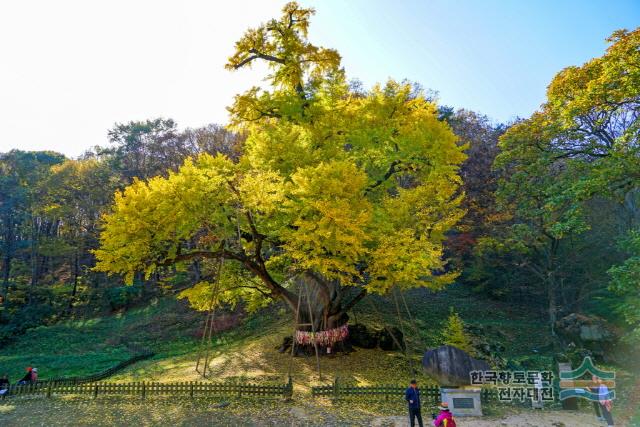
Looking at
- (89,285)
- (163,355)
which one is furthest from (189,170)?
(89,285)

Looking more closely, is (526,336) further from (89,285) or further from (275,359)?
(89,285)

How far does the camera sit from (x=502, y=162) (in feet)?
63.8

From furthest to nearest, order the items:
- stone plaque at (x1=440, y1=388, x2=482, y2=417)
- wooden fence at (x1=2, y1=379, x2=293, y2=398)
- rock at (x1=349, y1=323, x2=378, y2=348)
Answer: rock at (x1=349, y1=323, x2=378, y2=348)
wooden fence at (x1=2, y1=379, x2=293, y2=398)
stone plaque at (x1=440, y1=388, x2=482, y2=417)

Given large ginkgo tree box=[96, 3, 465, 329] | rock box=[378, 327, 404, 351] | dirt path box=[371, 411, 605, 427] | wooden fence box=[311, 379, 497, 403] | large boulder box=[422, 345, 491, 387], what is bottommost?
dirt path box=[371, 411, 605, 427]

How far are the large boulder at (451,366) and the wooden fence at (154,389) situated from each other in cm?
470

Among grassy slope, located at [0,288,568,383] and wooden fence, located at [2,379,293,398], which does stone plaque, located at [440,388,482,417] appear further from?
wooden fence, located at [2,379,293,398]

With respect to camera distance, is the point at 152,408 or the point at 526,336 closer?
the point at 152,408

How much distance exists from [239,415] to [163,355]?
561 inches

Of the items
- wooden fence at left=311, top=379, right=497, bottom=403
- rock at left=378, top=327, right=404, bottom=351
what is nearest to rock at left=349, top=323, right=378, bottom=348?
rock at left=378, top=327, right=404, bottom=351

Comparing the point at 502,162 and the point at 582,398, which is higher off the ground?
the point at 502,162

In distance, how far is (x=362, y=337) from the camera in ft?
64.1

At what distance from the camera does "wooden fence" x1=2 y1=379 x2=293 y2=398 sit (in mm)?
13016

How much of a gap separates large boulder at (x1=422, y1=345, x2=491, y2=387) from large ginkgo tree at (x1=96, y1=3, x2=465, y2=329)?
3.09 m

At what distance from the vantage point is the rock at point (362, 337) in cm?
1933
